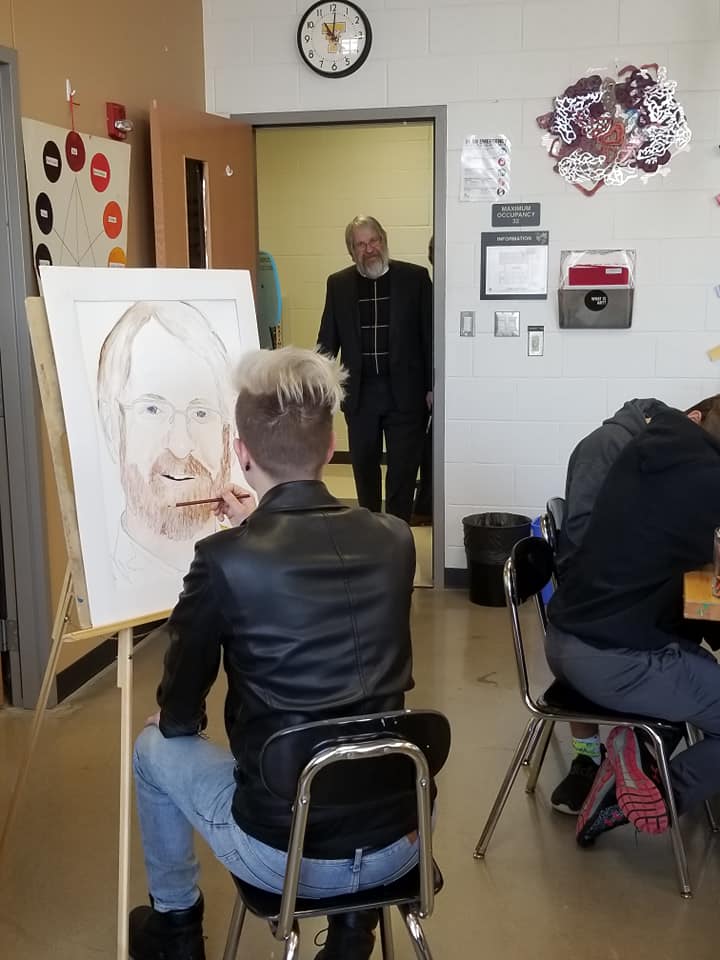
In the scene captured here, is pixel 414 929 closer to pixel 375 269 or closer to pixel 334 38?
pixel 375 269

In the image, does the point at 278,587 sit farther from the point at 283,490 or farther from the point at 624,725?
the point at 624,725

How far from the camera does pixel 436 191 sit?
4234 millimetres

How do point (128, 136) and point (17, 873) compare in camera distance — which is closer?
point (17, 873)

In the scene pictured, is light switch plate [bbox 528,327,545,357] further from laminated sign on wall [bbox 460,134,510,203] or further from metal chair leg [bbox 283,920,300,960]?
metal chair leg [bbox 283,920,300,960]

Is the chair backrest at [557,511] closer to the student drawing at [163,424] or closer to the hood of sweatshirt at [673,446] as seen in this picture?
the hood of sweatshirt at [673,446]

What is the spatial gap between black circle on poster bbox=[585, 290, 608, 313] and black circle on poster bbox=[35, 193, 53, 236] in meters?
2.23

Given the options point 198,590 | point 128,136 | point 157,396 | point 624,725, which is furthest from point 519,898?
point 128,136

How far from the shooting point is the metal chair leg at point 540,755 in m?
2.69

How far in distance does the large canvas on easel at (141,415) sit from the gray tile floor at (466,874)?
72cm

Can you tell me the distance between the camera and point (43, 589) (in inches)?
125

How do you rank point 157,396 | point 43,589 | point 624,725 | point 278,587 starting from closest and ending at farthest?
point 278,587 < point 157,396 < point 624,725 < point 43,589

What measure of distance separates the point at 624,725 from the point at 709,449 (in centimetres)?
64

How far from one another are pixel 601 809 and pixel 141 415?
4.67ft

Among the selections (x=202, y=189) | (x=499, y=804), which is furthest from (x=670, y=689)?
(x=202, y=189)
